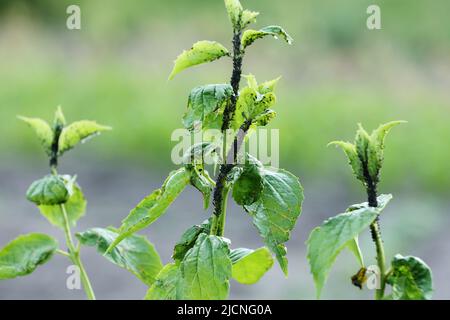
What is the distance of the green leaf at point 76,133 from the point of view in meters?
1.35

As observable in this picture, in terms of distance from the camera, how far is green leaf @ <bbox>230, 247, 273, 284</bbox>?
123 centimetres

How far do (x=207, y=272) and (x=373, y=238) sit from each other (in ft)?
0.71

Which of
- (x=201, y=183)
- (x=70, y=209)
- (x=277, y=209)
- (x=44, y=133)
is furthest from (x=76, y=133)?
(x=277, y=209)

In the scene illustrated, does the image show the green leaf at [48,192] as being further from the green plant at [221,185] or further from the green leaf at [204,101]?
the green leaf at [204,101]

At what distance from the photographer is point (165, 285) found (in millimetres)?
1137

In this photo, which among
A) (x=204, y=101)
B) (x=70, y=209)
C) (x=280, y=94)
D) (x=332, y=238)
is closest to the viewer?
(x=332, y=238)

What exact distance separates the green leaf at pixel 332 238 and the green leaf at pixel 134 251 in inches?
17.0

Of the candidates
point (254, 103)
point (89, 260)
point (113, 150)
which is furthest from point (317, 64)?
point (254, 103)

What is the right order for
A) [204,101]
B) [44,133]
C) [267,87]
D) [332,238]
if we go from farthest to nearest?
[44,133], [267,87], [204,101], [332,238]

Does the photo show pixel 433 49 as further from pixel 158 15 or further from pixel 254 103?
pixel 254 103

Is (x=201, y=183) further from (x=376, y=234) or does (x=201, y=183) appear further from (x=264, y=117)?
(x=376, y=234)

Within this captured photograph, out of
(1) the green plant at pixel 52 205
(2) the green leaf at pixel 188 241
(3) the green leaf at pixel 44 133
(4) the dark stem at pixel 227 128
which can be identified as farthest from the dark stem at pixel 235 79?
(3) the green leaf at pixel 44 133

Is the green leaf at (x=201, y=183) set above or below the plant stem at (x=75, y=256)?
above

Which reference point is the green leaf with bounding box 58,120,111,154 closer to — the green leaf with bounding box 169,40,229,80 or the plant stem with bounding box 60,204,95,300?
the plant stem with bounding box 60,204,95,300
